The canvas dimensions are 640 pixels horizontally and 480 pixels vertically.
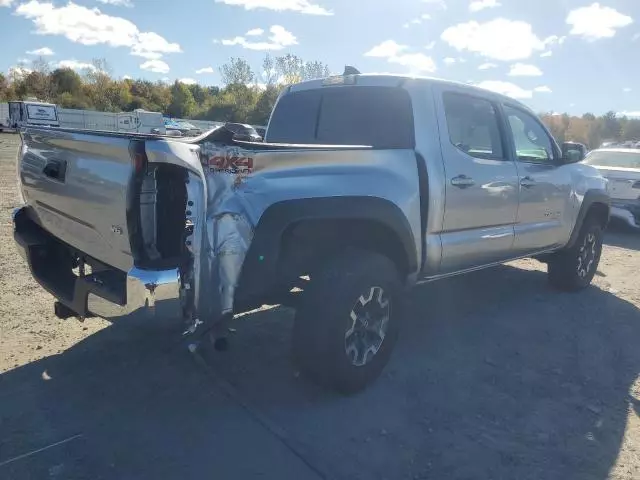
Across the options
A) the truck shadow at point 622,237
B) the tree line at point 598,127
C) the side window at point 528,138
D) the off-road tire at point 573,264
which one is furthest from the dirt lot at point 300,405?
the tree line at point 598,127

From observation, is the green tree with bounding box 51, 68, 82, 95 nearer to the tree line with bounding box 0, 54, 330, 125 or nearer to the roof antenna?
the tree line with bounding box 0, 54, 330, 125

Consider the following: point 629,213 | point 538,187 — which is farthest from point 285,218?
point 629,213

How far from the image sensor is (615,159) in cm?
1140

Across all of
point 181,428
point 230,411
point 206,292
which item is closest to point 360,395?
point 230,411

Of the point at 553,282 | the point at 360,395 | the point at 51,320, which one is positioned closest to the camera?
the point at 360,395

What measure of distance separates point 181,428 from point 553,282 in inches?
186

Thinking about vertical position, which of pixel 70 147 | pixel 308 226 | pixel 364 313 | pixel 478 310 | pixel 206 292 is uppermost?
pixel 70 147

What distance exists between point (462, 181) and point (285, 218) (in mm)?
1709

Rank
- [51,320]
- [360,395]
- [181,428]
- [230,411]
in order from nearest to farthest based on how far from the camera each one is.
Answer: [181,428]
[230,411]
[360,395]
[51,320]

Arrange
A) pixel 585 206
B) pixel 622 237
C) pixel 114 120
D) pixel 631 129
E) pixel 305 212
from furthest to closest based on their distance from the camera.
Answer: pixel 631 129, pixel 114 120, pixel 622 237, pixel 585 206, pixel 305 212

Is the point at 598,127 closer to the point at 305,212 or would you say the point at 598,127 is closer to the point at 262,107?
the point at 262,107

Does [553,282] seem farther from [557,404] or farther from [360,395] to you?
[360,395]

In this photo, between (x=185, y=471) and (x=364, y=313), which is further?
(x=364, y=313)

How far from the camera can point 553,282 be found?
6.32 m
